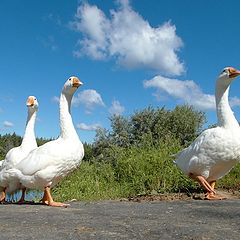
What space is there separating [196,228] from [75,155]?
363 centimetres

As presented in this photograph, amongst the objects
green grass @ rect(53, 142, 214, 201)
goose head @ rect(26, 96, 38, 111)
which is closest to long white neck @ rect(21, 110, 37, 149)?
goose head @ rect(26, 96, 38, 111)

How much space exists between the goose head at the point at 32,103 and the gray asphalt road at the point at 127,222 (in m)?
3.78

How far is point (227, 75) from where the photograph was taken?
31.9 ft

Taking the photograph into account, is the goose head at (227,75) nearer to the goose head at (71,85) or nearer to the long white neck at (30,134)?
the goose head at (71,85)

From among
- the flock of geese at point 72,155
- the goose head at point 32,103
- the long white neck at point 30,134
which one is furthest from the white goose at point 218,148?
the goose head at point 32,103

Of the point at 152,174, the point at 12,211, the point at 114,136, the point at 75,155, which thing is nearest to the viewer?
the point at 12,211

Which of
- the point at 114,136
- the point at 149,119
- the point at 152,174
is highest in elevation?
the point at 149,119

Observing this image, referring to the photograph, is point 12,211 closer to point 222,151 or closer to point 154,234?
point 154,234

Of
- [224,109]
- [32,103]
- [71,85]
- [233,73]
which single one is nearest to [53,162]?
[71,85]

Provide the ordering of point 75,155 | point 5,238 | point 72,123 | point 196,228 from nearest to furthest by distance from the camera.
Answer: point 5,238, point 196,228, point 75,155, point 72,123

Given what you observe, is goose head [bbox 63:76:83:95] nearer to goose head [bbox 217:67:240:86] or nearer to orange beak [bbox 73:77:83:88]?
orange beak [bbox 73:77:83:88]

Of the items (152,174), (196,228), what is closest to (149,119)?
(152,174)

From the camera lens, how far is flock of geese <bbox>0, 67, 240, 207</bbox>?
8.27m

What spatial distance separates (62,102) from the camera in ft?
30.5
